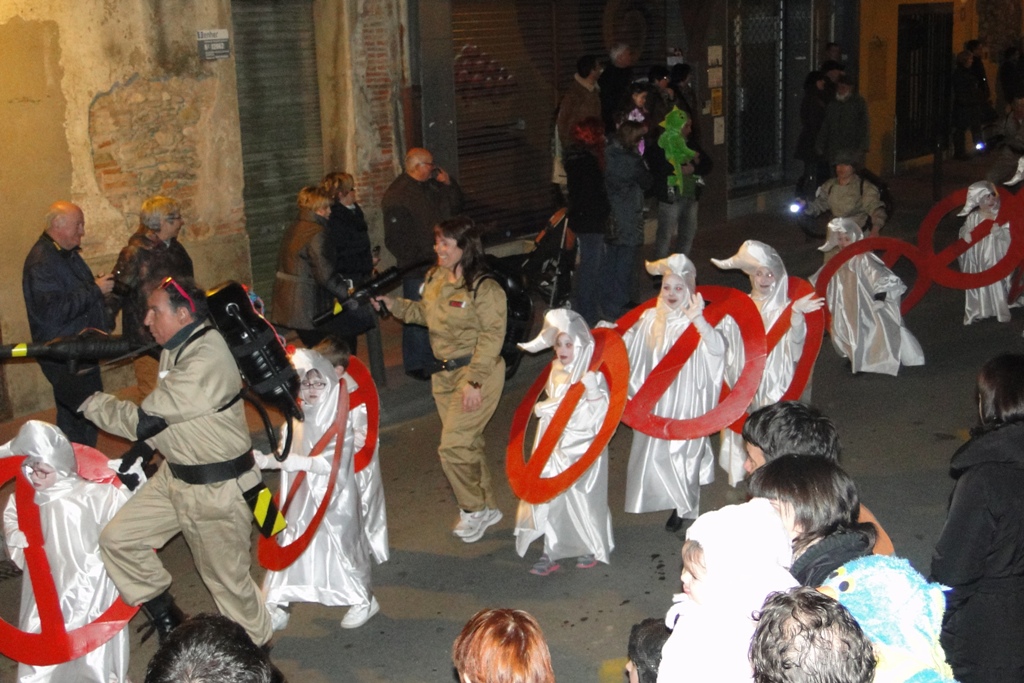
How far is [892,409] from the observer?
9.54m

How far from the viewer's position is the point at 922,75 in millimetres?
21609

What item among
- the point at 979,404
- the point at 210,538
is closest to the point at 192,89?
the point at 210,538

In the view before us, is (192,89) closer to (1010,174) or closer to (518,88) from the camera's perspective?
A: (518,88)

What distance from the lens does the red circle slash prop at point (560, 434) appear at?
6.83 m

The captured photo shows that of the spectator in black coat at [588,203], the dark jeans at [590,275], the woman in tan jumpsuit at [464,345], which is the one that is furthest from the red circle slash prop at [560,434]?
the dark jeans at [590,275]

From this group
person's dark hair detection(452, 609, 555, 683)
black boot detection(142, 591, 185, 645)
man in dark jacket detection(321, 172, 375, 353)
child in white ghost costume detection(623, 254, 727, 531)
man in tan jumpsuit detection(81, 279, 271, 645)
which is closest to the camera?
person's dark hair detection(452, 609, 555, 683)

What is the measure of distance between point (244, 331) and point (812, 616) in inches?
140

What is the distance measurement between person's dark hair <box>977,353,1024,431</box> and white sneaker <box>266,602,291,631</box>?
3.77m

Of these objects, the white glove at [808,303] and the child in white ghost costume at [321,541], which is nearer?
the child in white ghost costume at [321,541]

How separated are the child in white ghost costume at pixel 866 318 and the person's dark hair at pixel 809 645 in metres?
7.54

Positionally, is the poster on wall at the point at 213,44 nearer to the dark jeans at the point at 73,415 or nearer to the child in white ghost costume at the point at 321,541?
the dark jeans at the point at 73,415

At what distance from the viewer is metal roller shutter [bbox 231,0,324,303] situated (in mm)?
11555

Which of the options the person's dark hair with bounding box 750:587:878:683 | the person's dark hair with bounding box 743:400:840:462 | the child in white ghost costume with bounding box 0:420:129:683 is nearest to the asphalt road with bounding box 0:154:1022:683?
the child in white ghost costume with bounding box 0:420:129:683

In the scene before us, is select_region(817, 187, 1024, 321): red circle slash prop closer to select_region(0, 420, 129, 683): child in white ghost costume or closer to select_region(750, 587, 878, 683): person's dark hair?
select_region(0, 420, 129, 683): child in white ghost costume
